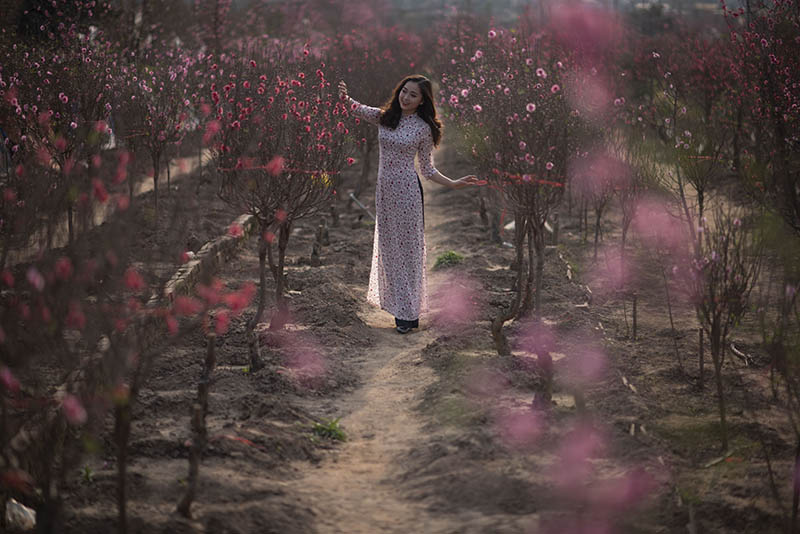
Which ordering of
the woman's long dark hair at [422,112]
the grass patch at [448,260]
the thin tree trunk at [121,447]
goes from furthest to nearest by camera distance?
1. the grass patch at [448,260]
2. the woman's long dark hair at [422,112]
3. the thin tree trunk at [121,447]

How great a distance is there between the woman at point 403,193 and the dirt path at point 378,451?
331mm

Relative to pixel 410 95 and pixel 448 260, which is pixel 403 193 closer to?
pixel 410 95

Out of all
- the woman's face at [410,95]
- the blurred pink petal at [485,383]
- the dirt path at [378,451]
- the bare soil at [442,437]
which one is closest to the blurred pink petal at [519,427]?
the bare soil at [442,437]

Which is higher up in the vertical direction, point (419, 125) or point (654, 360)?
point (419, 125)

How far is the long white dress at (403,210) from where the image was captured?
290 inches

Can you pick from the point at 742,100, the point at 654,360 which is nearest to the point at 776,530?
the point at 654,360

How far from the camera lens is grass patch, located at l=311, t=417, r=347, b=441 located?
5.36 m

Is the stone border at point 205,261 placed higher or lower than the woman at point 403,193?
lower

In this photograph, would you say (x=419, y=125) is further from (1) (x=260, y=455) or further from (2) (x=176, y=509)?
(2) (x=176, y=509)

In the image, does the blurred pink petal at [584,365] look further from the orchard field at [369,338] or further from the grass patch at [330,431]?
the grass patch at [330,431]

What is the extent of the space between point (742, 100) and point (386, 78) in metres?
5.96

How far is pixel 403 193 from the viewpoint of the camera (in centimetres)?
744

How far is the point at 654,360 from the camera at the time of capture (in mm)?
6863

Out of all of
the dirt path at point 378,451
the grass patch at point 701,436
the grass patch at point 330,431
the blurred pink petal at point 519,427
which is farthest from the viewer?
the grass patch at point 330,431
